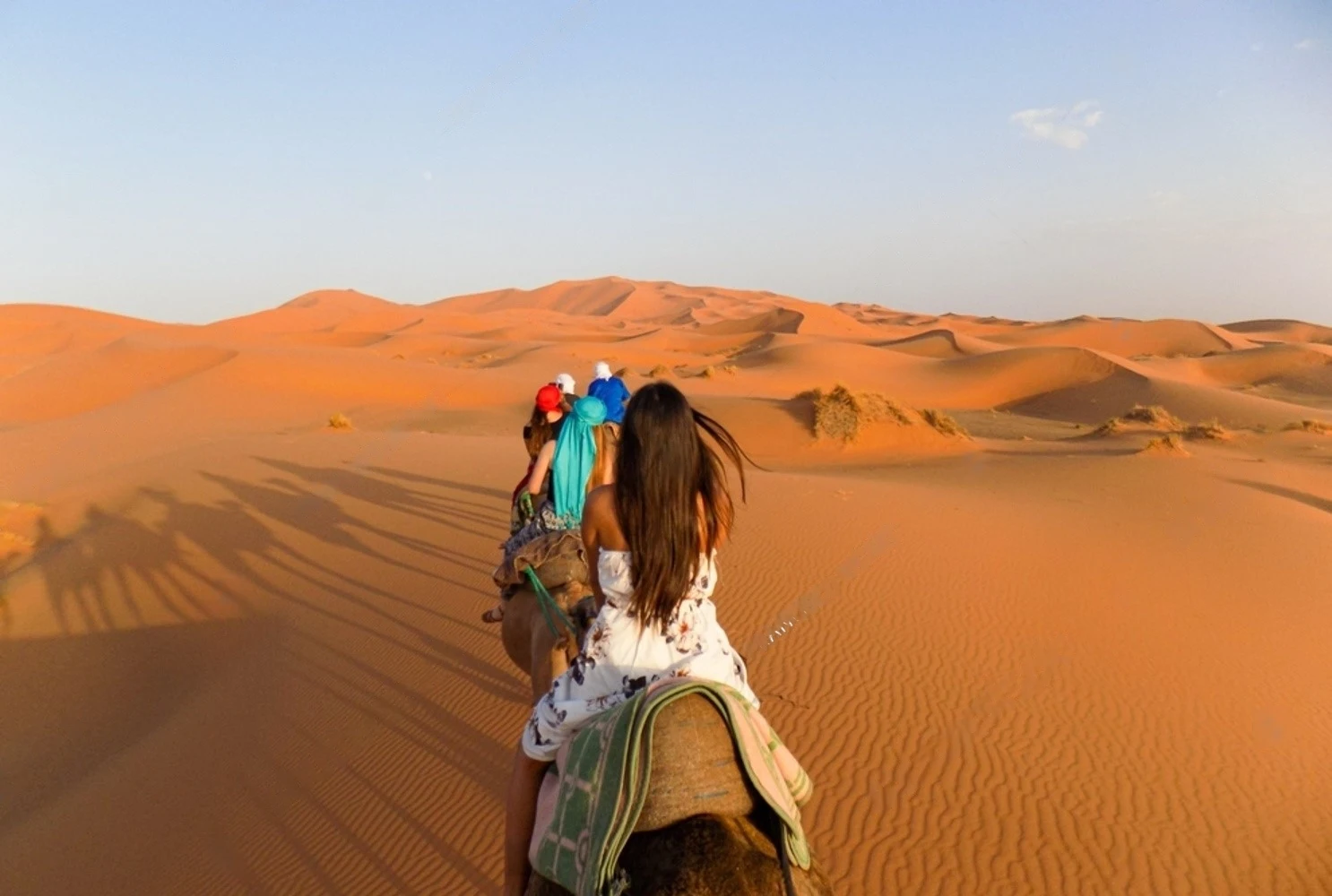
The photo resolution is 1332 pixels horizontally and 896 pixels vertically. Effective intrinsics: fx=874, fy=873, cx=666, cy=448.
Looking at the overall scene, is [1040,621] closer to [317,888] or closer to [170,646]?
[317,888]

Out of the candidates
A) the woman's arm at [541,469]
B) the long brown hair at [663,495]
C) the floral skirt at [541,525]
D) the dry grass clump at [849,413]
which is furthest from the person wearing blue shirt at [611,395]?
the dry grass clump at [849,413]

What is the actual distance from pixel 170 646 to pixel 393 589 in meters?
2.47

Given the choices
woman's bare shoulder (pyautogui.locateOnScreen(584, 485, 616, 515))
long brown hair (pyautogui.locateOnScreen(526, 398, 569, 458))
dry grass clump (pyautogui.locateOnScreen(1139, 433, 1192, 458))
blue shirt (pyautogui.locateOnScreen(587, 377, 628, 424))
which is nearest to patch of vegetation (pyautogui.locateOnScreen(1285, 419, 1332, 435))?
dry grass clump (pyautogui.locateOnScreen(1139, 433, 1192, 458))

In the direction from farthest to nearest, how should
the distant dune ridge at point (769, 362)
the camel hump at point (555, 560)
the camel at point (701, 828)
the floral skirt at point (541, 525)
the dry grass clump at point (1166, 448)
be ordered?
the distant dune ridge at point (769, 362) → the dry grass clump at point (1166, 448) → the floral skirt at point (541, 525) → the camel hump at point (555, 560) → the camel at point (701, 828)

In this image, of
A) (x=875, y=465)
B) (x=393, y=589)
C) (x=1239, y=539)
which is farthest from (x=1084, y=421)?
(x=393, y=589)

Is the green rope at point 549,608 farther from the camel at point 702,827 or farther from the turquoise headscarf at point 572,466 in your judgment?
the camel at point 702,827

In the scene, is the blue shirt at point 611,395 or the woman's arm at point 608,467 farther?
the woman's arm at point 608,467

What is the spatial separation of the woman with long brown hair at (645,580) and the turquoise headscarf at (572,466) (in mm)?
→ 2684

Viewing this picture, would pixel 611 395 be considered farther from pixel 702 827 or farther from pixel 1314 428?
pixel 1314 428

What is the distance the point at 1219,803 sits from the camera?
17.6ft

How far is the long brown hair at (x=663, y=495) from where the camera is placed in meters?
2.66

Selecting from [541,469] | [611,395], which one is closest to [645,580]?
[611,395]

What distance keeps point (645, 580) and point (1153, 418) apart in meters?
28.8

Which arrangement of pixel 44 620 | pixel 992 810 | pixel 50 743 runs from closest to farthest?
pixel 992 810 < pixel 50 743 < pixel 44 620
